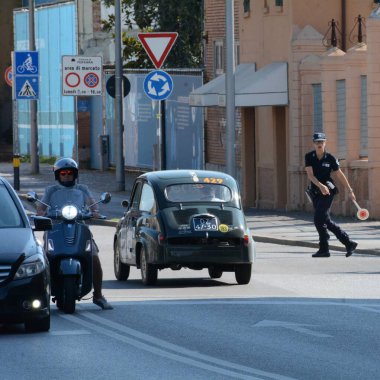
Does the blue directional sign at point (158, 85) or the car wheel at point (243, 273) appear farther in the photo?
the blue directional sign at point (158, 85)

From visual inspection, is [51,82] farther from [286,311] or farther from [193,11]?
[286,311]

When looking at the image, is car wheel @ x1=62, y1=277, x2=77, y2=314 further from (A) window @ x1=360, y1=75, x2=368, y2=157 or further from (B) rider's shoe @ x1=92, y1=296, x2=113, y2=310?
(A) window @ x1=360, y1=75, x2=368, y2=157

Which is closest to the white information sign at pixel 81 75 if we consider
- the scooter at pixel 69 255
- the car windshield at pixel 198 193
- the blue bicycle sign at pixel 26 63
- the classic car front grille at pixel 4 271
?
the blue bicycle sign at pixel 26 63

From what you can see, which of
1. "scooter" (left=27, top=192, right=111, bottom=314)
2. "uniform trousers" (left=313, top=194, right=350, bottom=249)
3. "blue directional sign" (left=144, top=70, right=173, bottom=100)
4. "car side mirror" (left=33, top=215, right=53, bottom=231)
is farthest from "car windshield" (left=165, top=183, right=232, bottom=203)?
"blue directional sign" (left=144, top=70, right=173, bottom=100)

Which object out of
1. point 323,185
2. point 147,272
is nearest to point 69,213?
point 147,272

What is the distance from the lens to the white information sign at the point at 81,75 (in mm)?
35688

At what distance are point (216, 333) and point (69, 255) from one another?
2172mm

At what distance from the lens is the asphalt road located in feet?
39.1

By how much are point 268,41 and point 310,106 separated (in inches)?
111

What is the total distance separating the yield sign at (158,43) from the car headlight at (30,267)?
56.2ft

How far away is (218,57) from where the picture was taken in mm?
44125

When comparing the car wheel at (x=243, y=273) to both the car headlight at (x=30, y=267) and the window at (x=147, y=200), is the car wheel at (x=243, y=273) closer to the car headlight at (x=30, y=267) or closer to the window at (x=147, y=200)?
the window at (x=147, y=200)

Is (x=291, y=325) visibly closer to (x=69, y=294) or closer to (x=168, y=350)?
(x=168, y=350)

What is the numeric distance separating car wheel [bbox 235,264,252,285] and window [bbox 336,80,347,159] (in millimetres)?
13728
